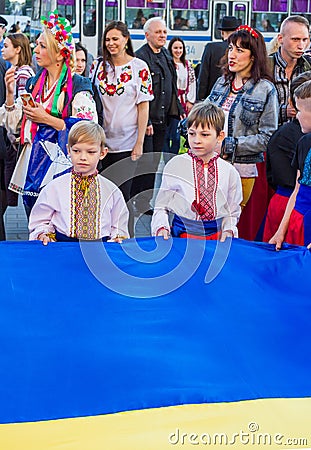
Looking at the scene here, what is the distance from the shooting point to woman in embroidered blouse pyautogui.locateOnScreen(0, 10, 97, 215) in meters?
5.61

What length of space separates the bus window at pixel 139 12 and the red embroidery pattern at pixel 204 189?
13.7 m

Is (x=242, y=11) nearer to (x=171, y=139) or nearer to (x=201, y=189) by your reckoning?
(x=171, y=139)

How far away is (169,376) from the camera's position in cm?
345

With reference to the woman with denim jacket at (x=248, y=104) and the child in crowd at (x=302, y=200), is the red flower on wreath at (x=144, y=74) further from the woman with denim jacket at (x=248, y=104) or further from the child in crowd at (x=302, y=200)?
the child in crowd at (x=302, y=200)

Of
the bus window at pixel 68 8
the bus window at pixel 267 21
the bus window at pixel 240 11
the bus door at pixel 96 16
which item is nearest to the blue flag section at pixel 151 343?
the bus door at pixel 96 16

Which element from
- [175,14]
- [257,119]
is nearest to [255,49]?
[257,119]

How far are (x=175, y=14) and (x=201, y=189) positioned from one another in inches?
559

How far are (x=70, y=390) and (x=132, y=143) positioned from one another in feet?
14.1

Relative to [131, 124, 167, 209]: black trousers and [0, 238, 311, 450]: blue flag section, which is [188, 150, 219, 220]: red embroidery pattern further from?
[131, 124, 167, 209]: black trousers

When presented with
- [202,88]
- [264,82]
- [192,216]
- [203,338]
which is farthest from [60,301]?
[202,88]

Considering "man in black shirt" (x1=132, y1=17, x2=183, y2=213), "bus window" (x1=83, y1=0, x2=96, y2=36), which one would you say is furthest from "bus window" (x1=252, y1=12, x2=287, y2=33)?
"man in black shirt" (x1=132, y1=17, x2=183, y2=213)

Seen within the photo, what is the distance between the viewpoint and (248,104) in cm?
622

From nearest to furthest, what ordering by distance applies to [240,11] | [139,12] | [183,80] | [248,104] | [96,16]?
[248,104] < [183,80] < [96,16] < [139,12] < [240,11]

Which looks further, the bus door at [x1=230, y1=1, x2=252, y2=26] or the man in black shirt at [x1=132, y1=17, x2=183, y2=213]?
the bus door at [x1=230, y1=1, x2=252, y2=26]
